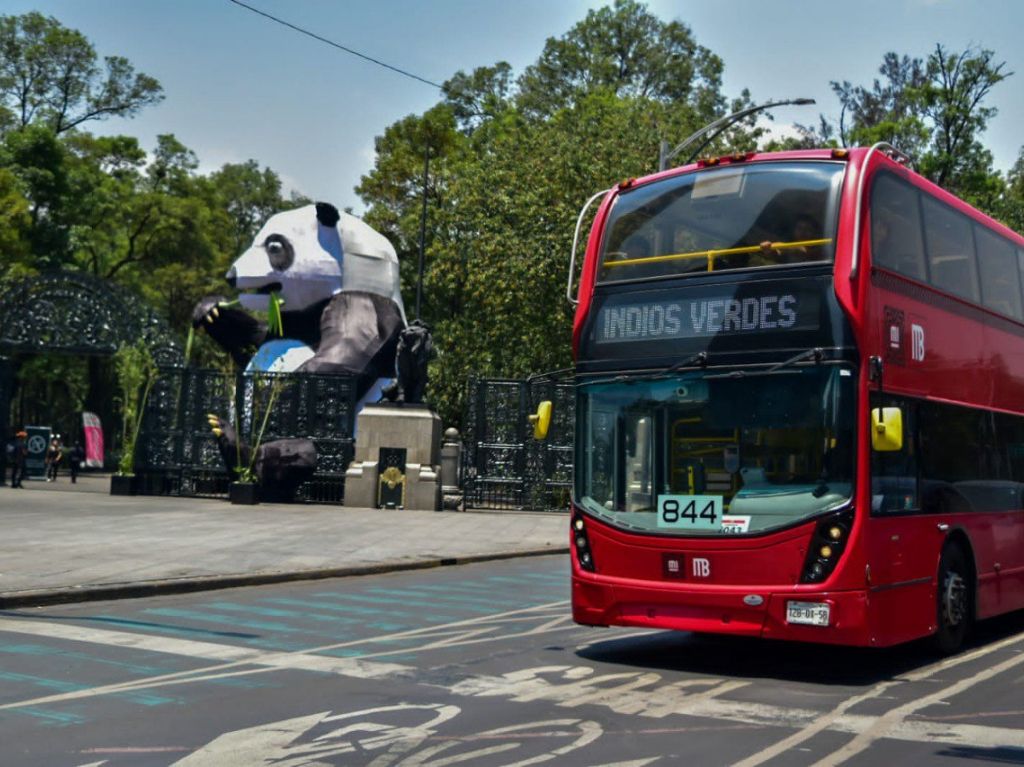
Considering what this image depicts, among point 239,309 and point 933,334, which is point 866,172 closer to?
point 933,334

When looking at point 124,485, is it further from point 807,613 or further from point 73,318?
point 807,613

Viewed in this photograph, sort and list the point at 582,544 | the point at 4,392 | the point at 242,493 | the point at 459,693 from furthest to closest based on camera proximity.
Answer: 1. the point at 4,392
2. the point at 242,493
3. the point at 582,544
4. the point at 459,693

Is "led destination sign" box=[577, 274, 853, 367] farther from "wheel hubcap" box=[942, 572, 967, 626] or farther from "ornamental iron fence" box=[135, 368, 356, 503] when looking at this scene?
"ornamental iron fence" box=[135, 368, 356, 503]

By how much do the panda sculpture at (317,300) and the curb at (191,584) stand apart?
15.6 metres

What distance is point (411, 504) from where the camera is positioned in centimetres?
2975

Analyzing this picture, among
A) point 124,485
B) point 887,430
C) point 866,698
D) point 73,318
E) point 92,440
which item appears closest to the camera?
point 866,698

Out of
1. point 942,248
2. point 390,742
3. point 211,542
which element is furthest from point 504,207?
point 390,742

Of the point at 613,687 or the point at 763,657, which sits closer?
the point at 613,687

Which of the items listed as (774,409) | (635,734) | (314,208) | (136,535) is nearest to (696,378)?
(774,409)

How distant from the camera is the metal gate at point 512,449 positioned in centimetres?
3053

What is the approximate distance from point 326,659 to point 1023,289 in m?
8.09

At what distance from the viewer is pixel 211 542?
19453mm

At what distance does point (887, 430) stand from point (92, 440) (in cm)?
4432

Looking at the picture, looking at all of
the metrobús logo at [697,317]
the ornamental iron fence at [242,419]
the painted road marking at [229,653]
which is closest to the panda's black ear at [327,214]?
the ornamental iron fence at [242,419]
